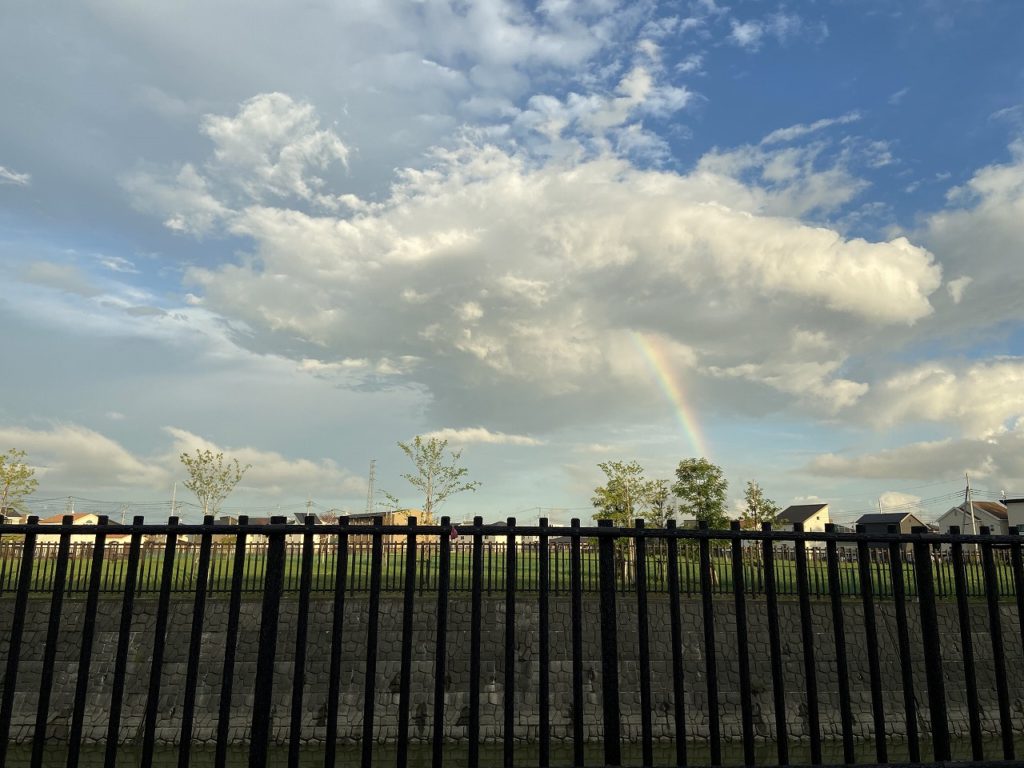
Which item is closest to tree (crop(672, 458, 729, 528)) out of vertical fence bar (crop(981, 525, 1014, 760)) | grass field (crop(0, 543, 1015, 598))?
grass field (crop(0, 543, 1015, 598))

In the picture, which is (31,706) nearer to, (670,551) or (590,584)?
(590,584)

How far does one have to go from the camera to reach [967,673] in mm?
4660

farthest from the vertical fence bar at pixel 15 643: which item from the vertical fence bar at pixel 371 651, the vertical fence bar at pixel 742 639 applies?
the vertical fence bar at pixel 742 639

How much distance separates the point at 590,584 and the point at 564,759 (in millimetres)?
4801

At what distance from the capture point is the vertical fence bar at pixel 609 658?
4.03 meters

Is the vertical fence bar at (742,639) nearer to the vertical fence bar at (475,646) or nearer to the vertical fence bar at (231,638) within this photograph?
the vertical fence bar at (475,646)

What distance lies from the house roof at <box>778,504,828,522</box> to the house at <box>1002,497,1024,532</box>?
1680 cm

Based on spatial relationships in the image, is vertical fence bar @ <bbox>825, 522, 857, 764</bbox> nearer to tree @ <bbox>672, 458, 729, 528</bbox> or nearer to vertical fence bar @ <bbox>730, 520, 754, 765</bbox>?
vertical fence bar @ <bbox>730, 520, 754, 765</bbox>

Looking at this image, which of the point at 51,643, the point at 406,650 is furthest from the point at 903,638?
the point at 51,643

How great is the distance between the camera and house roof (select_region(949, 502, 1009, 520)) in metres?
61.2

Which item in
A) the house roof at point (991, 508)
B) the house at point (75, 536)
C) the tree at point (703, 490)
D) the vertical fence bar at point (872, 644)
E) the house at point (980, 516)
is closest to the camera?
the vertical fence bar at point (872, 644)

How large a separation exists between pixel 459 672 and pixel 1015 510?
Answer: 56.7 metres

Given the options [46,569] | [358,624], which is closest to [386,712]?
[358,624]

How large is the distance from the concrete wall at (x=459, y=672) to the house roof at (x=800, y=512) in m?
52.8
